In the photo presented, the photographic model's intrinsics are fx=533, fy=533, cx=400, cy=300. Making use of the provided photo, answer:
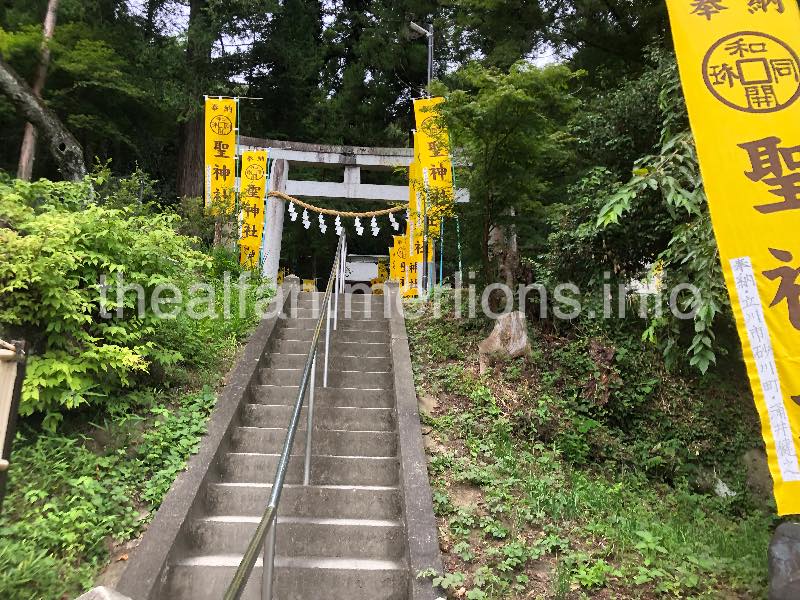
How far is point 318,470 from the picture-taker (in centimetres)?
436

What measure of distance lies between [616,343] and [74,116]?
1354cm

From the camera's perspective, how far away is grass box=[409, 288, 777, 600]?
11.1 feet

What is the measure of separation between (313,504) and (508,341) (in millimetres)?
2926

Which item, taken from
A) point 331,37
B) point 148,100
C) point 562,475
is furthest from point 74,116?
point 562,475

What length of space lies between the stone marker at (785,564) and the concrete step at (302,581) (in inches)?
86.1

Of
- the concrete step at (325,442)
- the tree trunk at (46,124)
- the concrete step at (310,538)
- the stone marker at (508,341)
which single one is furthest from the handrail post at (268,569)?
the tree trunk at (46,124)

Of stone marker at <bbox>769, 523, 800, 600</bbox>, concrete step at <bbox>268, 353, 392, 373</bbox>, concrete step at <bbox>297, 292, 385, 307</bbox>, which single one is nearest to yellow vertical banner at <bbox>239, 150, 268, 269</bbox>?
concrete step at <bbox>297, 292, 385, 307</bbox>

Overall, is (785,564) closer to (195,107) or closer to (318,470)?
(318,470)

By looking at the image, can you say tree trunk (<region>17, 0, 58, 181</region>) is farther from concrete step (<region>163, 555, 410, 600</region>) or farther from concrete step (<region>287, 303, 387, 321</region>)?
concrete step (<region>163, 555, 410, 600</region>)

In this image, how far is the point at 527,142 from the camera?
5828 millimetres

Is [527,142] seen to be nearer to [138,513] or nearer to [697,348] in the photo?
[697,348]

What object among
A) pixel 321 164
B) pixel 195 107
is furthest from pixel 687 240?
pixel 195 107

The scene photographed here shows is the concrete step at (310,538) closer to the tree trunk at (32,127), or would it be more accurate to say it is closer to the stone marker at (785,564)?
the stone marker at (785,564)

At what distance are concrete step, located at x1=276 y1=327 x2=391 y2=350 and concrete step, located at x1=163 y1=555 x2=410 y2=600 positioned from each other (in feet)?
11.1
